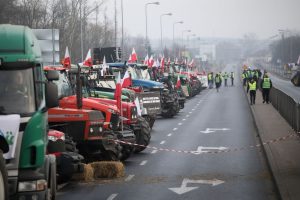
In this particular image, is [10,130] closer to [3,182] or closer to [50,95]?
[3,182]

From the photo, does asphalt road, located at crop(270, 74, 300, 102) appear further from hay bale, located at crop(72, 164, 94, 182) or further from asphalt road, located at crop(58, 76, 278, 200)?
hay bale, located at crop(72, 164, 94, 182)

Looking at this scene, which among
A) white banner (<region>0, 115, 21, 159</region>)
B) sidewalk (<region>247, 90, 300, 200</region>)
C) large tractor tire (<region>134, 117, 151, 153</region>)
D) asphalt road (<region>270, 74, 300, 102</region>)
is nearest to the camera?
white banner (<region>0, 115, 21, 159</region>)

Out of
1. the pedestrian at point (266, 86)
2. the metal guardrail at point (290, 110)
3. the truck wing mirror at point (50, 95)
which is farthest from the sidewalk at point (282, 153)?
the pedestrian at point (266, 86)

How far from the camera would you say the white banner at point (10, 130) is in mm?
10328

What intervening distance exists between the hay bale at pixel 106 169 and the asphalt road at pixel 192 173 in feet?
0.91

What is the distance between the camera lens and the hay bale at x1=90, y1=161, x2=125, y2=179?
56.5 feet

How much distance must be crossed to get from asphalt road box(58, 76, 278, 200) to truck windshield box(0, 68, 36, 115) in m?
4.25

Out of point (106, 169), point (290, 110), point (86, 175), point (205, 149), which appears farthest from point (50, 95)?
point (290, 110)

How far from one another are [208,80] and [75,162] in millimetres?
66489

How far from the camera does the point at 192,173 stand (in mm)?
18047

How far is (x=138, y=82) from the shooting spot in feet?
110

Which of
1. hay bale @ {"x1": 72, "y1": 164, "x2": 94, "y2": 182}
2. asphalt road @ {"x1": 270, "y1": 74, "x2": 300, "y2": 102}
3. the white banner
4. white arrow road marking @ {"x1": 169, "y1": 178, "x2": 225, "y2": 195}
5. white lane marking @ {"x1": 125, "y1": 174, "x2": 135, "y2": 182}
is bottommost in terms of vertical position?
asphalt road @ {"x1": 270, "y1": 74, "x2": 300, "y2": 102}

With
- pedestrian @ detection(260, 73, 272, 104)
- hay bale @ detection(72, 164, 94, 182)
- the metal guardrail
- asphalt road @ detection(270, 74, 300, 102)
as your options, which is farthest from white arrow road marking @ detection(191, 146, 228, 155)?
asphalt road @ detection(270, 74, 300, 102)

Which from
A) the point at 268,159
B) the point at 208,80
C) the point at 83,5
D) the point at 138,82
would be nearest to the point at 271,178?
the point at 268,159
